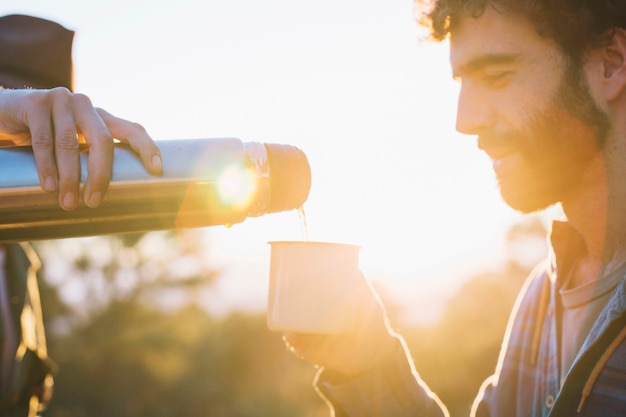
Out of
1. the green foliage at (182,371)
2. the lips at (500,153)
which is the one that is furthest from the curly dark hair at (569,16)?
the green foliage at (182,371)

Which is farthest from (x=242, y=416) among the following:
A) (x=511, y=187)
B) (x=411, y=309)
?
(x=511, y=187)

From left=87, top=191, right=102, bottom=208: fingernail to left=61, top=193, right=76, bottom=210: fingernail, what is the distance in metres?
0.03

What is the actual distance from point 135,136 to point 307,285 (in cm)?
63

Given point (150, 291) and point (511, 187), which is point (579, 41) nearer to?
point (511, 187)

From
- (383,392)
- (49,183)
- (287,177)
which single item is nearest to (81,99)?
(49,183)

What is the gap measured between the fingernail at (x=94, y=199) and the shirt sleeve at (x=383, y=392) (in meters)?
1.09

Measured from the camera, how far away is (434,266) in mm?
7289

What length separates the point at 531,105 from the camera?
1.88 m

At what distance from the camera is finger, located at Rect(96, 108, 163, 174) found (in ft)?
3.24

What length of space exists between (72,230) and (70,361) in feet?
28.6

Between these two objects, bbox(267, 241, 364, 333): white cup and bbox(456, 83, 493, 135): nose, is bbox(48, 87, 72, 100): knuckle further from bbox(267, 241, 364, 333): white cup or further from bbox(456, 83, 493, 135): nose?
bbox(456, 83, 493, 135): nose

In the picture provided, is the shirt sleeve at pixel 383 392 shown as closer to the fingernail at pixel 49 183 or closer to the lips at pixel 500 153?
the lips at pixel 500 153

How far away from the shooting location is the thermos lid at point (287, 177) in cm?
120

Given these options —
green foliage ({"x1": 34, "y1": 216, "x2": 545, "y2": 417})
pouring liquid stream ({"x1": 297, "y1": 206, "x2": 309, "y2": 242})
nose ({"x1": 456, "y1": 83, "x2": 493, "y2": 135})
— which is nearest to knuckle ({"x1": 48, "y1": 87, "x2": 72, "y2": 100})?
pouring liquid stream ({"x1": 297, "y1": 206, "x2": 309, "y2": 242})
